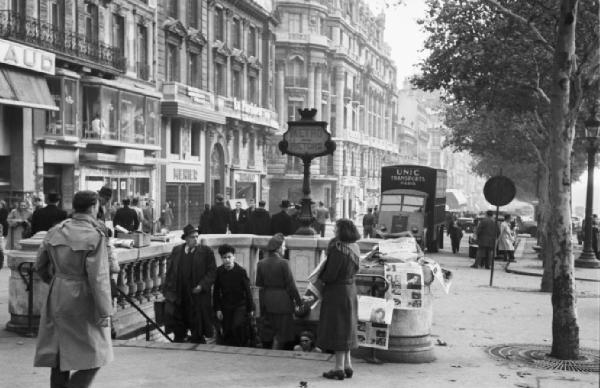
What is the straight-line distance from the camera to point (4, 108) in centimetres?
2561

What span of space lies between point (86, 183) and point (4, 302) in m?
18.8

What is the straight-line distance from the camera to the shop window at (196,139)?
41.3 meters

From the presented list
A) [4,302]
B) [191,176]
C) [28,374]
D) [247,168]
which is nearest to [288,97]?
[247,168]

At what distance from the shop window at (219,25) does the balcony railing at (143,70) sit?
8.99m

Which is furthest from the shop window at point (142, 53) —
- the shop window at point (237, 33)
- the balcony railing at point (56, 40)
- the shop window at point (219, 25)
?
the shop window at point (237, 33)

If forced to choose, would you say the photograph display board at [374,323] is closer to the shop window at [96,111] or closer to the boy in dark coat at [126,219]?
the boy in dark coat at [126,219]

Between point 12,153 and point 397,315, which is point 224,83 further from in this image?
point 397,315

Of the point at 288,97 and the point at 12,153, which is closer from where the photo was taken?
the point at 12,153

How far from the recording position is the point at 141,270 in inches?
434

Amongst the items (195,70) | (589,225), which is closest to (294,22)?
(195,70)

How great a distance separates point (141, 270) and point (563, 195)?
6054 mm

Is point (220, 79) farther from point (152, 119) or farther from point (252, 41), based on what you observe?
point (152, 119)

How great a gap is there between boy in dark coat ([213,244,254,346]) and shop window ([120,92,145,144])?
23877mm

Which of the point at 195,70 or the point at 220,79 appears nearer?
the point at 195,70
